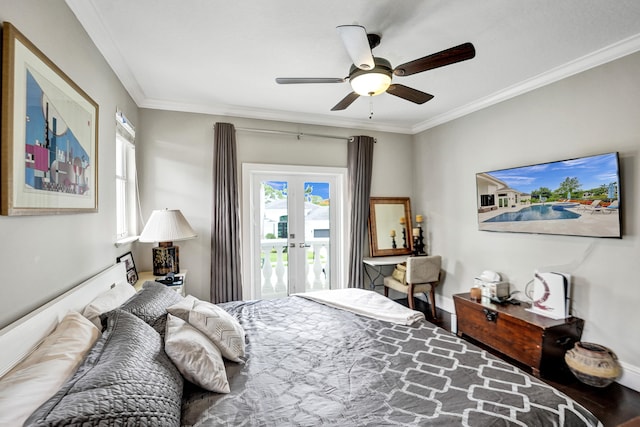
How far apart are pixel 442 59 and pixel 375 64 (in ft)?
1.43

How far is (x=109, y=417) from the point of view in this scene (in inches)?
32.7

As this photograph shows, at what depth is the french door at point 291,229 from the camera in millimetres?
4004

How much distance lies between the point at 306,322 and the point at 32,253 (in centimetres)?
154

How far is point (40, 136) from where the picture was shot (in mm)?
1386

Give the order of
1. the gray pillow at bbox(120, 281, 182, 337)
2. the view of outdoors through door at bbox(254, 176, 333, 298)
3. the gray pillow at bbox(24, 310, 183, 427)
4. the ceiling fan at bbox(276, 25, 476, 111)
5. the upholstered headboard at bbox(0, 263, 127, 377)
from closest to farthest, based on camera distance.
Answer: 1. the gray pillow at bbox(24, 310, 183, 427)
2. the upholstered headboard at bbox(0, 263, 127, 377)
3. the gray pillow at bbox(120, 281, 182, 337)
4. the ceiling fan at bbox(276, 25, 476, 111)
5. the view of outdoors through door at bbox(254, 176, 333, 298)

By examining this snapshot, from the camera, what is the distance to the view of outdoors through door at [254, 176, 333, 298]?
4.11 m

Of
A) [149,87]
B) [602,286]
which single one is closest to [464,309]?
[602,286]

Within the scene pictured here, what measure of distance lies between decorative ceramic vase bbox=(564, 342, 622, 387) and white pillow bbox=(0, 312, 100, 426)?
3.31 m

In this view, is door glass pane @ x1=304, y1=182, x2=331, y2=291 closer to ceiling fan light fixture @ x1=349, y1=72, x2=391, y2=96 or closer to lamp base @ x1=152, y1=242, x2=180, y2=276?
lamp base @ x1=152, y1=242, x2=180, y2=276

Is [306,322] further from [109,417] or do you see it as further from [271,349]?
[109,417]

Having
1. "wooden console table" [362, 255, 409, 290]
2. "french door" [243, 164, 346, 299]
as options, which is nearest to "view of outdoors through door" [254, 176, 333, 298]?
"french door" [243, 164, 346, 299]

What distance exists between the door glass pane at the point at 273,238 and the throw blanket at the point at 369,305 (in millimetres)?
1493

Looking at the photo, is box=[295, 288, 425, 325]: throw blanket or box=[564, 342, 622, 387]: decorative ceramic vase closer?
box=[295, 288, 425, 325]: throw blanket

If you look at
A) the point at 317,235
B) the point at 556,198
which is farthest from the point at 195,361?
the point at 556,198
